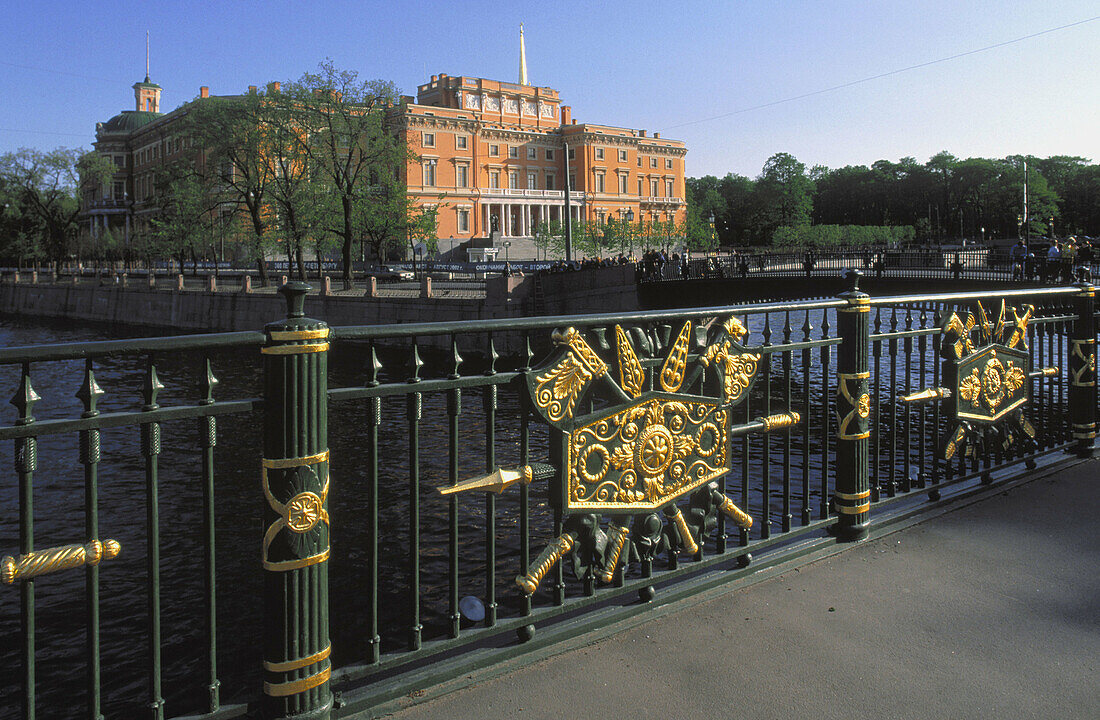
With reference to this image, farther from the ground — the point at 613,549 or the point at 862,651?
the point at 613,549

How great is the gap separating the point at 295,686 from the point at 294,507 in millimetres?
537

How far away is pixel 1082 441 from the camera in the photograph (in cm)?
626

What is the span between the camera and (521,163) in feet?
283

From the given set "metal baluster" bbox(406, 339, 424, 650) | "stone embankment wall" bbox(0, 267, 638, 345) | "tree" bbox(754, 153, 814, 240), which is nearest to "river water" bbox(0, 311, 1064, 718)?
"metal baluster" bbox(406, 339, 424, 650)

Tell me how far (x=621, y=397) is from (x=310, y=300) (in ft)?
118

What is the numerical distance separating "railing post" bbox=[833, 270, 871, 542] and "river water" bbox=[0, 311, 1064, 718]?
0.26 meters

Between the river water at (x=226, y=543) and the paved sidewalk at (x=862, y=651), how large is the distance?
3.29 feet

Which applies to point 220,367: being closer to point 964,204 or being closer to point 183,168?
point 183,168

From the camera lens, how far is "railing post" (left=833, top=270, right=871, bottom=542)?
4.46 m

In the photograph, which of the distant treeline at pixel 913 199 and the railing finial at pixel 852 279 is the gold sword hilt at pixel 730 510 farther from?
the distant treeline at pixel 913 199

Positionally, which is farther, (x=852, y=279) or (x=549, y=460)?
(x=852, y=279)

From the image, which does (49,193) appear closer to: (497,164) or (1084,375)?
(497,164)

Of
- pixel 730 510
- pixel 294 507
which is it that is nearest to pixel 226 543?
pixel 730 510

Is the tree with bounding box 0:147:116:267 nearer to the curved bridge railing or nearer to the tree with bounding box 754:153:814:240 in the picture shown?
the curved bridge railing
